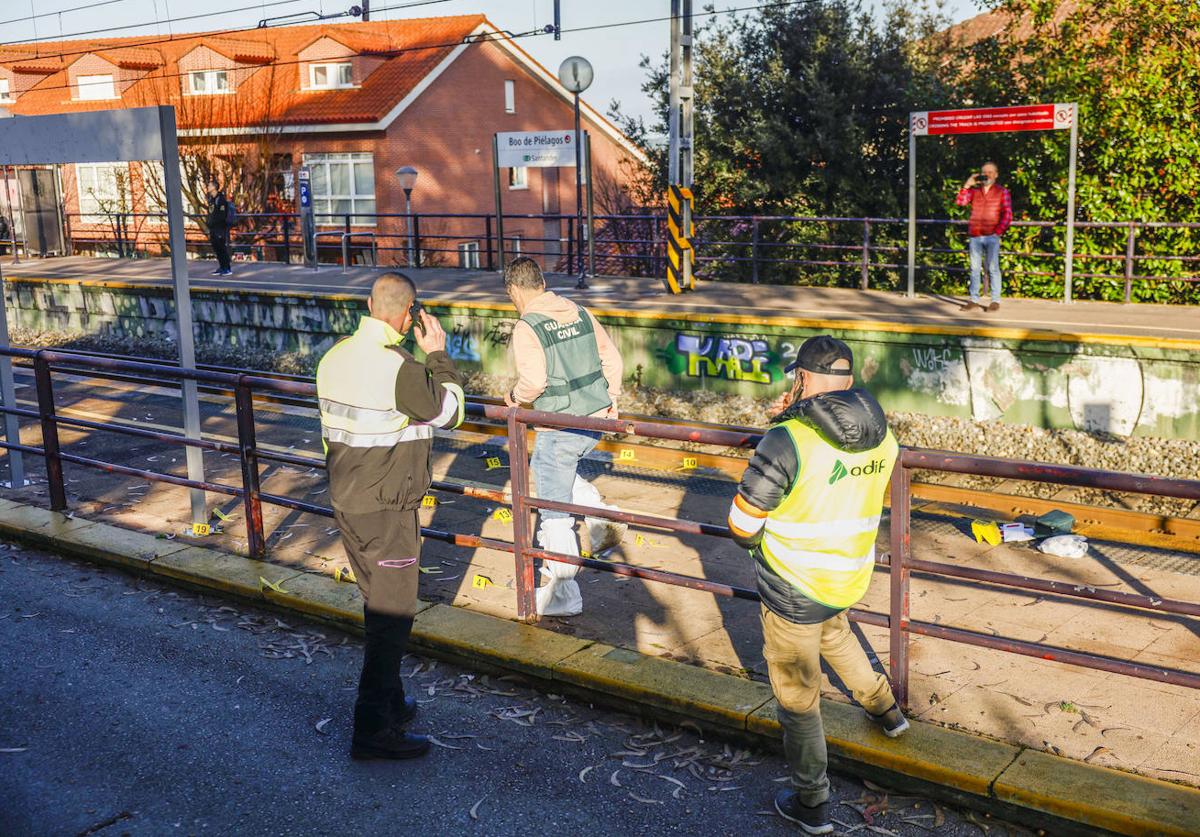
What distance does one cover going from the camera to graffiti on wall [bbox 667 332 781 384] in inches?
585

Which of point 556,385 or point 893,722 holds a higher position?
point 556,385

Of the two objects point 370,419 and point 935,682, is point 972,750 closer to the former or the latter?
point 935,682

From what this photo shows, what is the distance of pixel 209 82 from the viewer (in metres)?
39.6

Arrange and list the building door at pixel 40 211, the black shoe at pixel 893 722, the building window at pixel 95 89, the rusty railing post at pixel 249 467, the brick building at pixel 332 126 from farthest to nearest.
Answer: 1. the building window at pixel 95 89
2. the brick building at pixel 332 126
3. the building door at pixel 40 211
4. the rusty railing post at pixel 249 467
5. the black shoe at pixel 893 722

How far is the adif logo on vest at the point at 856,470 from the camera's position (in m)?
3.94

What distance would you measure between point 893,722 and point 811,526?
1125 mm

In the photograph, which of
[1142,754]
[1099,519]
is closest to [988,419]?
[1099,519]

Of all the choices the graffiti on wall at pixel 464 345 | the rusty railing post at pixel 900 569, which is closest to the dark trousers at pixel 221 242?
the graffiti on wall at pixel 464 345

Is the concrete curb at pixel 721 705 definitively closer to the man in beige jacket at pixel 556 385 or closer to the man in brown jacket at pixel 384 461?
the man in beige jacket at pixel 556 385

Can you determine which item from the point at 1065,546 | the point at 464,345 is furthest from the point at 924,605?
the point at 464,345

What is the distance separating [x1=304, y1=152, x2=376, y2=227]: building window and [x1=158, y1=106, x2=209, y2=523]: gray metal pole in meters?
28.9

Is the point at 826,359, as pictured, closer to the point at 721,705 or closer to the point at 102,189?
the point at 721,705

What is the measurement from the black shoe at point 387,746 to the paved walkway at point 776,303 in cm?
1010

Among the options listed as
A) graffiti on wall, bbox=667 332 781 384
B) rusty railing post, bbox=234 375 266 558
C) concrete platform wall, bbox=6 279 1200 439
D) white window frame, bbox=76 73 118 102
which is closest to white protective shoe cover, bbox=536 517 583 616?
rusty railing post, bbox=234 375 266 558
